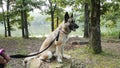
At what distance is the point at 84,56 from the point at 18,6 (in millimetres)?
11406

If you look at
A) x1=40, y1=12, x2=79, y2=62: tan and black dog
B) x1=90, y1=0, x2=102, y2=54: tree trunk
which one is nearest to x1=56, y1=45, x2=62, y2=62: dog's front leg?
x1=40, y1=12, x2=79, y2=62: tan and black dog

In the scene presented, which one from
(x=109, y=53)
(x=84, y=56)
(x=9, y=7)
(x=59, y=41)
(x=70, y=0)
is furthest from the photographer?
(x=9, y=7)

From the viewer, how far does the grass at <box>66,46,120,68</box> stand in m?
8.36

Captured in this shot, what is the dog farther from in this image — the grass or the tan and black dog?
Result: the grass

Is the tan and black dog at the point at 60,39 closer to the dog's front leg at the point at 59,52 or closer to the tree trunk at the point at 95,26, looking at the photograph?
the dog's front leg at the point at 59,52

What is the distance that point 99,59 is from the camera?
9.18 meters

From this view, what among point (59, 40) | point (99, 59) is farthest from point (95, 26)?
point (59, 40)

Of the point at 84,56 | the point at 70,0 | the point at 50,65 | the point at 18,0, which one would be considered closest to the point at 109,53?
the point at 84,56

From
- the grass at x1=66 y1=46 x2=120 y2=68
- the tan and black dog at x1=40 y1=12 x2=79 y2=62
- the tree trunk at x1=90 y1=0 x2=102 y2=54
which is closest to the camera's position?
the tan and black dog at x1=40 y1=12 x2=79 y2=62

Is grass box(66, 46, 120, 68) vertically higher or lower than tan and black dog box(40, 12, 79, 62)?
lower

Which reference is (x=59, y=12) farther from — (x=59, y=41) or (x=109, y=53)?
(x=59, y=41)

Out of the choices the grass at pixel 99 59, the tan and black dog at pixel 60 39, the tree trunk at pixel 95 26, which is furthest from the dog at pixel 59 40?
the tree trunk at pixel 95 26

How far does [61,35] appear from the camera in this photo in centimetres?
604

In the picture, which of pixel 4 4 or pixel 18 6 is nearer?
pixel 18 6
